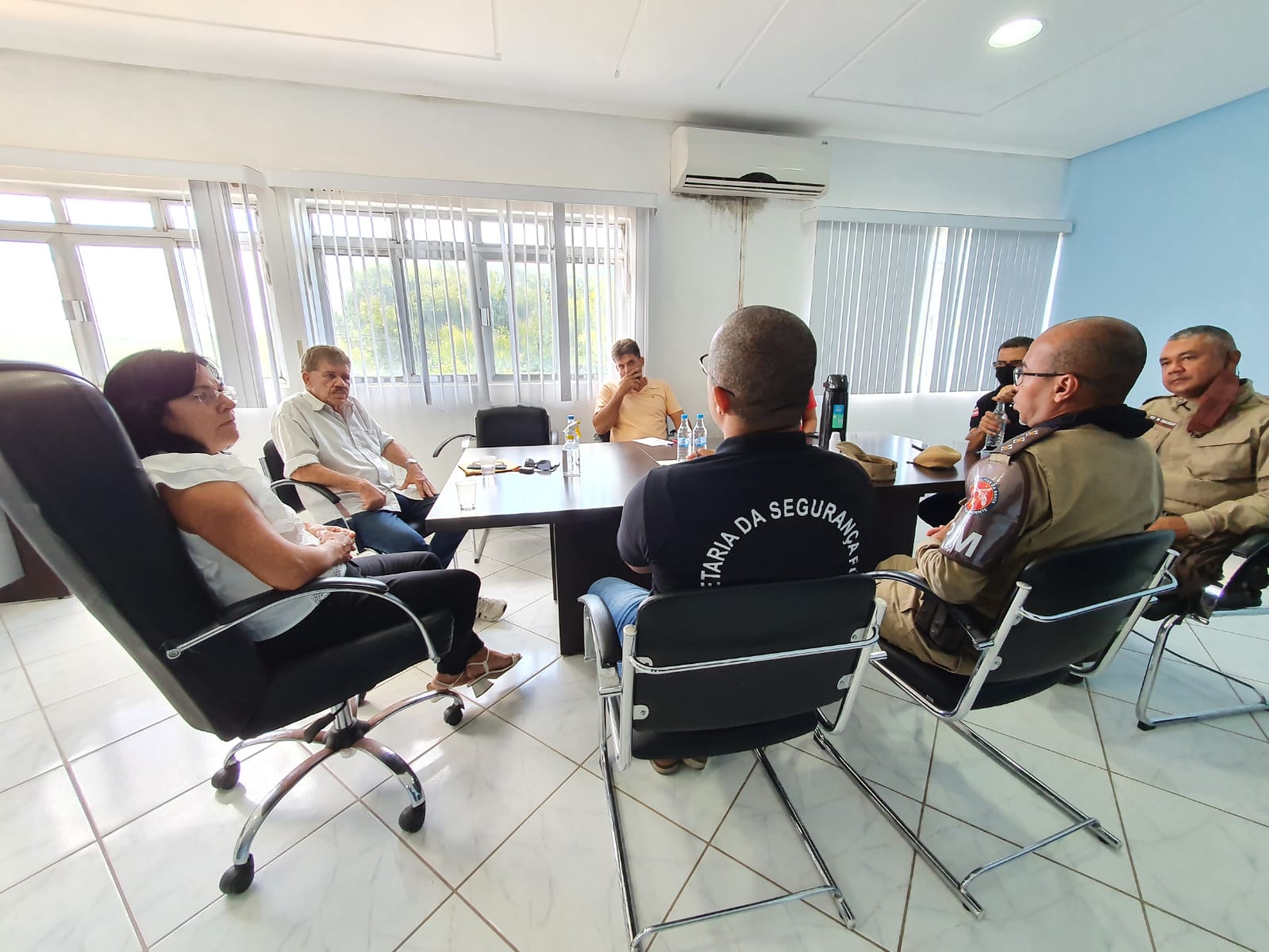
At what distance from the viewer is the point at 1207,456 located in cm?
177

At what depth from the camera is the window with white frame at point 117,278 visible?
2.67 metres

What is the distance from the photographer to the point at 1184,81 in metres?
2.77

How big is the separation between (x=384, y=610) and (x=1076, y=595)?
5.37ft

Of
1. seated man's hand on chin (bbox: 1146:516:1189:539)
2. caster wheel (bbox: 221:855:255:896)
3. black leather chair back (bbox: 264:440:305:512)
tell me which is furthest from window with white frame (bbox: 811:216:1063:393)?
caster wheel (bbox: 221:855:255:896)

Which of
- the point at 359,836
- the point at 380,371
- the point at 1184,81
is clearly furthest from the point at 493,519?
the point at 1184,81

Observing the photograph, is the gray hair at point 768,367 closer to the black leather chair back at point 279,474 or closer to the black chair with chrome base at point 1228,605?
the black chair with chrome base at point 1228,605

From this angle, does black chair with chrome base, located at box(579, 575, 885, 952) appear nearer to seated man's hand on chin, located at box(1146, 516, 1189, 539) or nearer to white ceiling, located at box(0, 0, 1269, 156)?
seated man's hand on chin, located at box(1146, 516, 1189, 539)

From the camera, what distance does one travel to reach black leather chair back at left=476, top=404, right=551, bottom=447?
299cm

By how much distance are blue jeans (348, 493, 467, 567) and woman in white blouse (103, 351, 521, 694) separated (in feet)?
2.25

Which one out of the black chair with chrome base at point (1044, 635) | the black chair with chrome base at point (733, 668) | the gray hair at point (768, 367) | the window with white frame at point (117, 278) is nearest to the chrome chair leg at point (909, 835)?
the black chair with chrome base at point (1044, 635)

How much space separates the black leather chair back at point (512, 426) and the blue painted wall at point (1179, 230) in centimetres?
442

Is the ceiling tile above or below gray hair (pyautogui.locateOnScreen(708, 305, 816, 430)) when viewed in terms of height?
above

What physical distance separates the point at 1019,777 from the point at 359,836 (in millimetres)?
1899

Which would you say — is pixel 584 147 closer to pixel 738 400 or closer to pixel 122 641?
pixel 738 400
